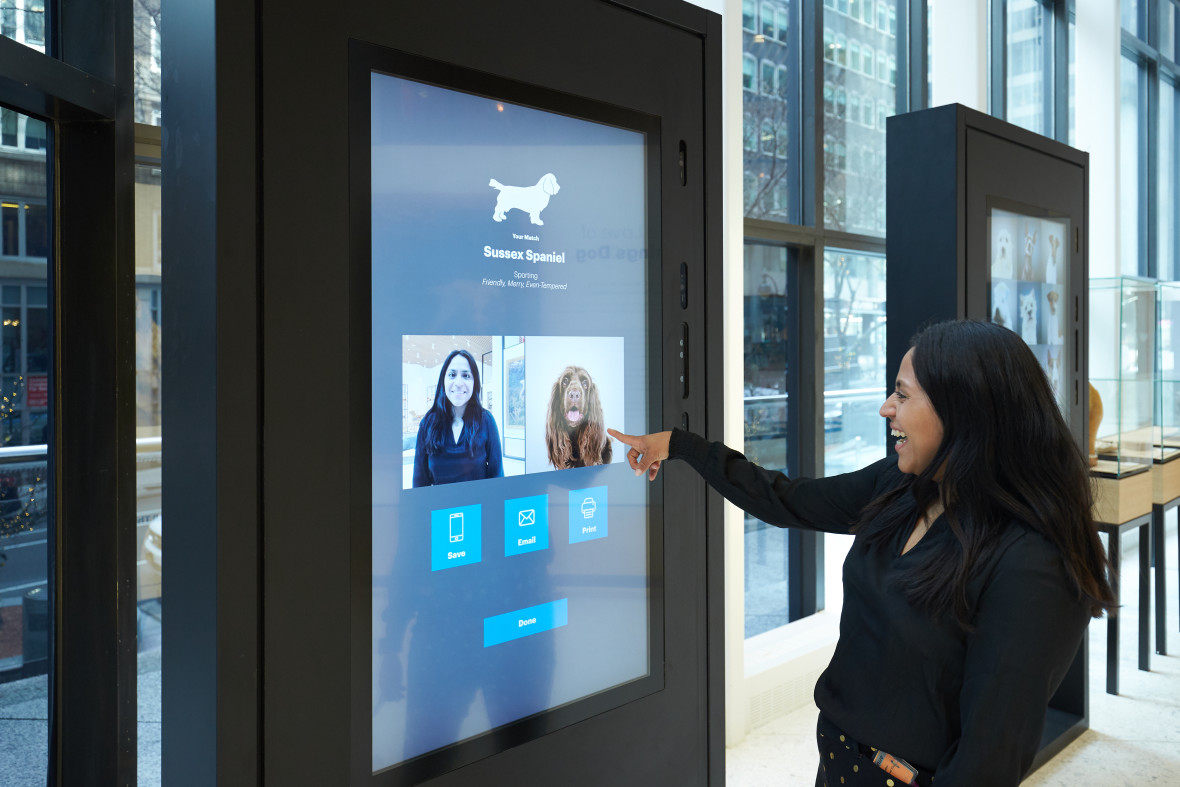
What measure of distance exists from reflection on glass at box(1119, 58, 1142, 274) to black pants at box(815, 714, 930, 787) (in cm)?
622

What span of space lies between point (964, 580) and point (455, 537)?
0.87 meters

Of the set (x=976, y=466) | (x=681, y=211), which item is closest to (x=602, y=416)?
(x=681, y=211)

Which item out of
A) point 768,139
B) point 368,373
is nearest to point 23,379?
point 368,373

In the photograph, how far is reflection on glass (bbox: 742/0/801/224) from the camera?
12.9 feet

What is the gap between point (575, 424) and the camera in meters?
1.75

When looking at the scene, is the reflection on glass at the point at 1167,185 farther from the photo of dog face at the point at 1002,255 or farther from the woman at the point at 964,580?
the woman at the point at 964,580

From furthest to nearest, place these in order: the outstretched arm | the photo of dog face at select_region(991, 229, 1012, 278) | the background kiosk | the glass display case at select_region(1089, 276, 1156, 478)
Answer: the glass display case at select_region(1089, 276, 1156, 478) < the photo of dog face at select_region(991, 229, 1012, 278) < the outstretched arm < the background kiosk

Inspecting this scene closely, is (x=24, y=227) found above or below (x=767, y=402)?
above

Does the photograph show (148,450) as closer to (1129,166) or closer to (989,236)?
(989,236)

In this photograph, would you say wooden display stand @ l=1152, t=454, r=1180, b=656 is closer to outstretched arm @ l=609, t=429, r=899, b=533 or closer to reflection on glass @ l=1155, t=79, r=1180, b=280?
outstretched arm @ l=609, t=429, r=899, b=533

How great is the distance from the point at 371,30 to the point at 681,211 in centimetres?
77

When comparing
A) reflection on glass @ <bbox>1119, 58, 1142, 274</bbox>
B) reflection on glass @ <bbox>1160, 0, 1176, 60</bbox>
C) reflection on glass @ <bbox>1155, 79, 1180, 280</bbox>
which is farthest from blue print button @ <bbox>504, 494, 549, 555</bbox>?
reflection on glass @ <bbox>1160, 0, 1176, 60</bbox>

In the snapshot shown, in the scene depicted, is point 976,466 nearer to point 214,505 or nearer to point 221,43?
point 214,505

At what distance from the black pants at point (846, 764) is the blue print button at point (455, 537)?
0.76m
